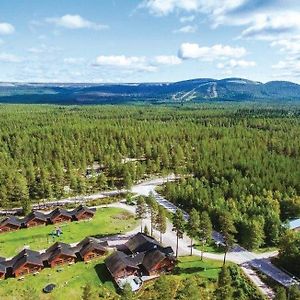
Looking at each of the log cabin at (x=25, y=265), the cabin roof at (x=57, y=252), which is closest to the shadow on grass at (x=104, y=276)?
the cabin roof at (x=57, y=252)

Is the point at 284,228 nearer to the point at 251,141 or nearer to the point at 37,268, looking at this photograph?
the point at 37,268

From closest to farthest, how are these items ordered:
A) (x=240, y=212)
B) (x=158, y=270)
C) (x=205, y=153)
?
(x=158, y=270), (x=240, y=212), (x=205, y=153)

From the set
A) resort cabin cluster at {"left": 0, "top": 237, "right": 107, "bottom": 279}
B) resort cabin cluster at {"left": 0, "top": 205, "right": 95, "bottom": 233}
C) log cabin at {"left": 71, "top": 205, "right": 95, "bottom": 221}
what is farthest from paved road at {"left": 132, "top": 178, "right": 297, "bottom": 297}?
resort cabin cluster at {"left": 0, "top": 205, "right": 95, "bottom": 233}

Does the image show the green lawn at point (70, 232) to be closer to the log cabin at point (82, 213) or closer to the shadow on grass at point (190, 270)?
the log cabin at point (82, 213)

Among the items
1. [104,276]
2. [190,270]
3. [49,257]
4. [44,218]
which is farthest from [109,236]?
[190,270]

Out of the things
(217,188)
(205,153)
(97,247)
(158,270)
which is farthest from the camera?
(205,153)

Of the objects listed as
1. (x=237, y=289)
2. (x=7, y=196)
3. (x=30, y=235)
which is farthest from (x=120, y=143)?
(x=237, y=289)
